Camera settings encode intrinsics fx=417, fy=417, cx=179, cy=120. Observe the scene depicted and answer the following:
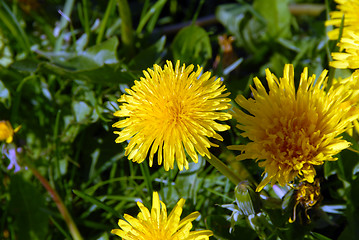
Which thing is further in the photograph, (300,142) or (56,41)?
(56,41)

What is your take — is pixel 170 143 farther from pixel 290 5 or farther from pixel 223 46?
pixel 290 5

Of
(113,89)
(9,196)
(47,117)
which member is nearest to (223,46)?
(113,89)

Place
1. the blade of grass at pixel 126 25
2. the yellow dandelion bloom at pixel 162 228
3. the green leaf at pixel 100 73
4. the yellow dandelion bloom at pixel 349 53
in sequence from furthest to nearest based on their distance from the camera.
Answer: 1. the blade of grass at pixel 126 25
2. the green leaf at pixel 100 73
3. the yellow dandelion bloom at pixel 349 53
4. the yellow dandelion bloom at pixel 162 228

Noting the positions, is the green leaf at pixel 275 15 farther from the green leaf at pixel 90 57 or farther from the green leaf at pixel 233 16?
the green leaf at pixel 90 57

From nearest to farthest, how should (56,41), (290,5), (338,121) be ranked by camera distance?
(338,121) → (56,41) → (290,5)

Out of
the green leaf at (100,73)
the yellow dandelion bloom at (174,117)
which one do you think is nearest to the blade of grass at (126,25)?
the green leaf at (100,73)
